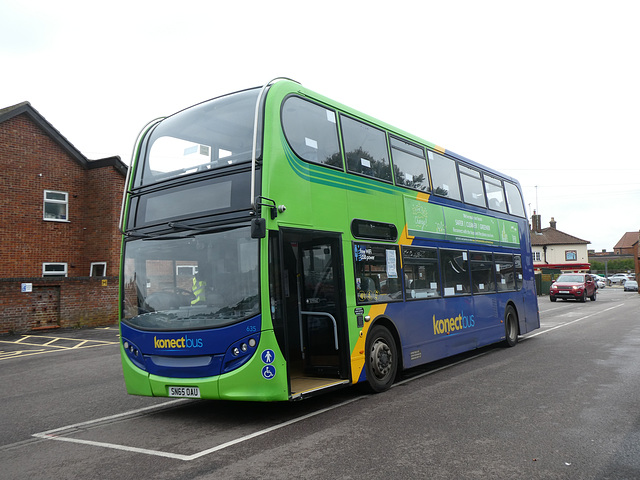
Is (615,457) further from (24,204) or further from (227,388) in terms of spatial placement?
(24,204)

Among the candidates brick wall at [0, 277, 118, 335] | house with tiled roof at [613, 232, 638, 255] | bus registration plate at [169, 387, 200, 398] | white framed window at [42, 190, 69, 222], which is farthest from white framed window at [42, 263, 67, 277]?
house with tiled roof at [613, 232, 638, 255]

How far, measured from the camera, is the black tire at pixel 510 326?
465 inches

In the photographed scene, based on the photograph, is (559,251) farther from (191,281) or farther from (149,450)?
(149,450)

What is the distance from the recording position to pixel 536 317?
13.9 metres

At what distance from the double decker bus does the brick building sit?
13.8 metres

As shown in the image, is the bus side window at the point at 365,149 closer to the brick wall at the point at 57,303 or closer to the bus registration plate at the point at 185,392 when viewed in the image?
the bus registration plate at the point at 185,392

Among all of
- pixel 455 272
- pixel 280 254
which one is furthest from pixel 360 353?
pixel 455 272

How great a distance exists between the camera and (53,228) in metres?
22.1

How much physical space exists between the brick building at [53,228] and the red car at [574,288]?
26.7 meters

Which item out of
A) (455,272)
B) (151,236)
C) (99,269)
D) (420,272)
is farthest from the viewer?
(99,269)

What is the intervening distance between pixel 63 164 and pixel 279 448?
21.6 metres

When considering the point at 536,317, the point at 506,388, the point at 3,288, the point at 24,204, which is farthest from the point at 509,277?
the point at 24,204

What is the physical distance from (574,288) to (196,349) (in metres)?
31.9

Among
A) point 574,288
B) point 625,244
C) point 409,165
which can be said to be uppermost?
point 625,244
